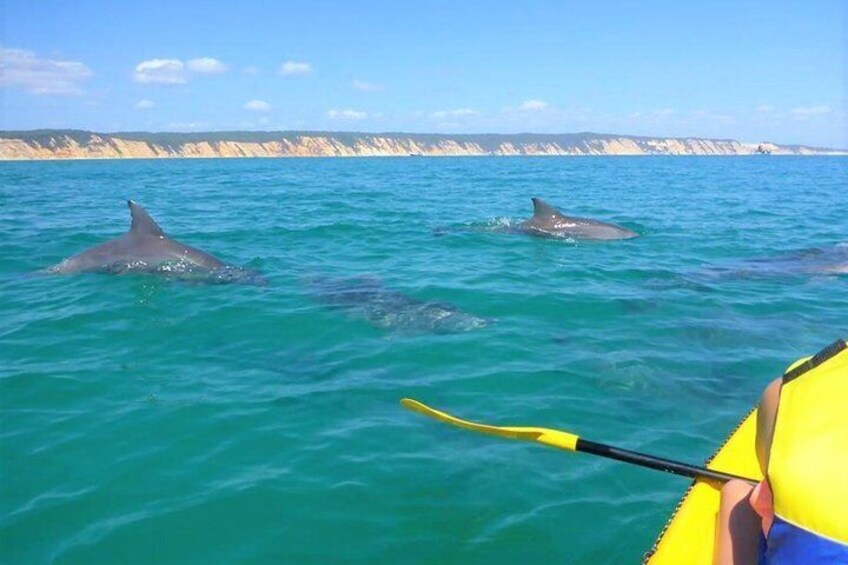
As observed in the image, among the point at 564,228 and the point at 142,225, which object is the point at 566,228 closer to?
the point at 564,228

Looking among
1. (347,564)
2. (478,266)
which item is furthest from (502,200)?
(347,564)

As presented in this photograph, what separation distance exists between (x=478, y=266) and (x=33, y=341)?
8.71 m

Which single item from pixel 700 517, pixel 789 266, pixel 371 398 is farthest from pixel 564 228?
pixel 700 517

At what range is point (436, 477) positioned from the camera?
5984 millimetres

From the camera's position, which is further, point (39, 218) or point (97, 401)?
point (39, 218)

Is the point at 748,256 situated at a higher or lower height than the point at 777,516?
lower

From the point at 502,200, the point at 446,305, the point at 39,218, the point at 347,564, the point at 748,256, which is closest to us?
A: the point at 347,564

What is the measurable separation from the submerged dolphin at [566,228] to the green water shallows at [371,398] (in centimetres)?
216

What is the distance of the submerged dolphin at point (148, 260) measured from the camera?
13.5 meters

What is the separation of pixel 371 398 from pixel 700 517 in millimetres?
4488

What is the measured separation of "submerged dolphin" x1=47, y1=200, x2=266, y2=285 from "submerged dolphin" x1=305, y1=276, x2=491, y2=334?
169 cm

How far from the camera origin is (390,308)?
37.2 feet

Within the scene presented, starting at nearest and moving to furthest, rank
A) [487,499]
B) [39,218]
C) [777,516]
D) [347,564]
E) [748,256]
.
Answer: [777,516], [347,564], [487,499], [748,256], [39,218]

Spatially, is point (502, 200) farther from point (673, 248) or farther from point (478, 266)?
point (478, 266)
